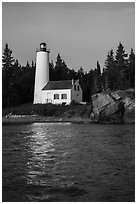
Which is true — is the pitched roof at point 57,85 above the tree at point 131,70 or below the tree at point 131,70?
below

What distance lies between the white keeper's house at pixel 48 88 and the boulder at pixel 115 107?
11.9 m

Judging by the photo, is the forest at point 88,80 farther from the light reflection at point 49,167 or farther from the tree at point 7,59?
the light reflection at point 49,167

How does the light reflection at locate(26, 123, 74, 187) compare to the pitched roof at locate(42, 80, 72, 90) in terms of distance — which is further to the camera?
the pitched roof at locate(42, 80, 72, 90)

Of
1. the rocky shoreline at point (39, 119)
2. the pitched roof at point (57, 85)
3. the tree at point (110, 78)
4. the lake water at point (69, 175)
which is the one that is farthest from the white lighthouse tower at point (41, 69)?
the lake water at point (69, 175)

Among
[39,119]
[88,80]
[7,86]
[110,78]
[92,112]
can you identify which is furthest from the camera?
[88,80]

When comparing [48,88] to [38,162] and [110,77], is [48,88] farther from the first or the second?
[38,162]

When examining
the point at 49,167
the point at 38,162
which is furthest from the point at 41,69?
the point at 49,167

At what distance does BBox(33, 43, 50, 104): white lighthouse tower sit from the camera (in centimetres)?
5116

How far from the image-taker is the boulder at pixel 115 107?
37.0 m

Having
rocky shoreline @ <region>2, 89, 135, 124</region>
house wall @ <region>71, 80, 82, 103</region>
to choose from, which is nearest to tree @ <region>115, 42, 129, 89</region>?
house wall @ <region>71, 80, 82, 103</region>

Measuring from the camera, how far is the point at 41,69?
5119 centimetres

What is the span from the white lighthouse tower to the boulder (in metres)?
15.8

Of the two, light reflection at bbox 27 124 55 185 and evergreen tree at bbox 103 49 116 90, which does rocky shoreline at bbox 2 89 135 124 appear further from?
light reflection at bbox 27 124 55 185

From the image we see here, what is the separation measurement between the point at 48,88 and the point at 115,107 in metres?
16.7
